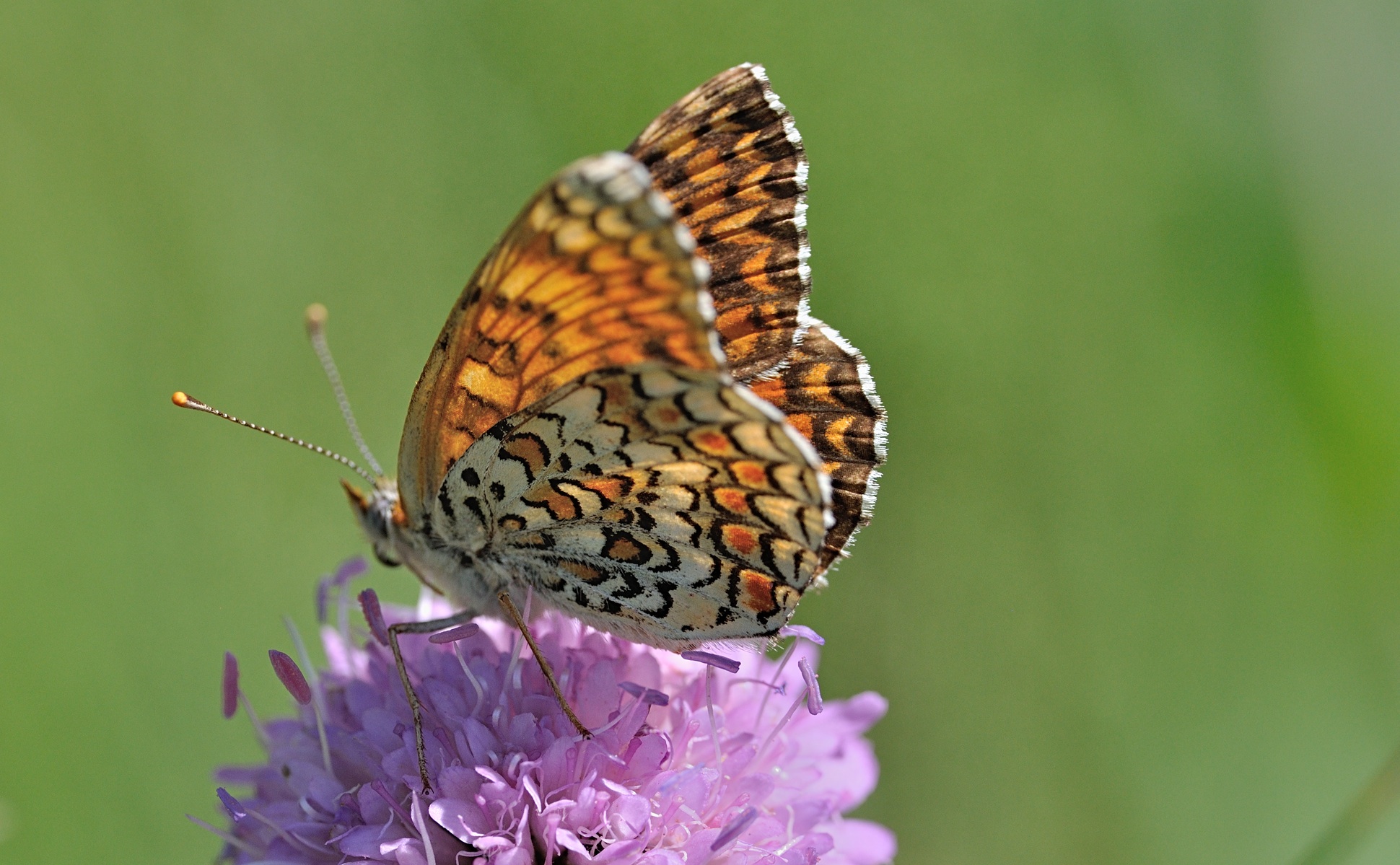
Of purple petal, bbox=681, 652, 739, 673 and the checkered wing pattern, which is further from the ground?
the checkered wing pattern

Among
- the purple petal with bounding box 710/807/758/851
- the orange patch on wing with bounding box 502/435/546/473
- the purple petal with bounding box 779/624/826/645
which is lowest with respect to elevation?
the purple petal with bounding box 710/807/758/851

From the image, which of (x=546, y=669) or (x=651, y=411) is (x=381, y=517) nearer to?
(x=546, y=669)

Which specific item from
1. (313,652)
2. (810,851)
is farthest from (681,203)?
(313,652)

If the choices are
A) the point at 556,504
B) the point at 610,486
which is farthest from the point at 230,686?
the point at 610,486

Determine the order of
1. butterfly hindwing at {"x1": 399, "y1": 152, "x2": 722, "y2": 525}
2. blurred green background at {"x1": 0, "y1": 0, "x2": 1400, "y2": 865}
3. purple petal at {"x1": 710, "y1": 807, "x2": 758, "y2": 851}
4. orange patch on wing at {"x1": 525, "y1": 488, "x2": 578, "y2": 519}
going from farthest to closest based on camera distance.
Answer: blurred green background at {"x1": 0, "y1": 0, "x2": 1400, "y2": 865}
orange patch on wing at {"x1": 525, "y1": 488, "x2": 578, "y2": 519}
purple petal at {"x1": 710, "y1": 807, "x2": 758, "y2": 851}
butterfly hindwing at {"x1": 399, "y1": 152, "x2": 722, "y2": 525}

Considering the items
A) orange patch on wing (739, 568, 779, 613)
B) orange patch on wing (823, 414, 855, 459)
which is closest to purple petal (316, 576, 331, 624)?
orange patch on wing (739, 568, 779, 613)

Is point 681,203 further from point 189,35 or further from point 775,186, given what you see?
point 189,35

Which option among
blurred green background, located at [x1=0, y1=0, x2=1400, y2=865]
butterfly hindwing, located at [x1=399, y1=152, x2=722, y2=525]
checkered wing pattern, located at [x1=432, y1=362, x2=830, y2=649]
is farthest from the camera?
blurred green background, located at [x1=0, y1=0, x2=1400, y2=865]

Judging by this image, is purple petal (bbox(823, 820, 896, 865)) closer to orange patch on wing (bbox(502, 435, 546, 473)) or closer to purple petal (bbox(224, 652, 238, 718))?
orange patch on wing (bbox(502, 435, 546, 473))
